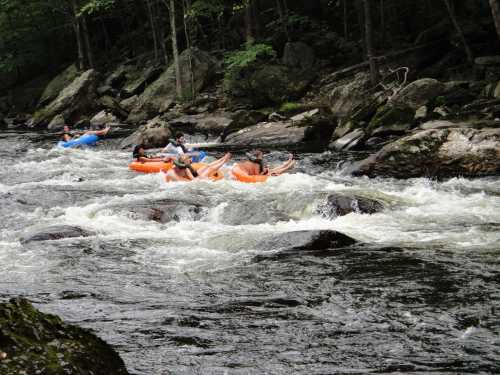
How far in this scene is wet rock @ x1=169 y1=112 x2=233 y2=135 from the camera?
22.4 m

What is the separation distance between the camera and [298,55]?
26750 millimetres

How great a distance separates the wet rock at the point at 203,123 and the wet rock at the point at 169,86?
3813 mm

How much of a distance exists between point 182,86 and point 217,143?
27.2ft

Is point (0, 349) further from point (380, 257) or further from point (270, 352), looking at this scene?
point (380, 257)

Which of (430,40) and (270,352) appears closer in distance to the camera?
(270,352)

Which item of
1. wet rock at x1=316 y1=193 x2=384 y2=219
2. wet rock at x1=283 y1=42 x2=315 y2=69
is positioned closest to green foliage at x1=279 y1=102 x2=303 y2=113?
wet rock at x1=283 y1=42 x2=315 y2=69

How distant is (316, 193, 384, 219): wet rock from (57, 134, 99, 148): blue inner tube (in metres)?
12.9

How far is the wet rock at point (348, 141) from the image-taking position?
1652 cm

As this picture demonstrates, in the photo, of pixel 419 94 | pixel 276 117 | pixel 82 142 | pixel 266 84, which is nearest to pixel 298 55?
pixel 266 84

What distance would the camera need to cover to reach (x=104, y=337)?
5125mm

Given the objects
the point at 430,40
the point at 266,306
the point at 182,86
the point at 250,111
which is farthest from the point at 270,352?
the point at 182,86

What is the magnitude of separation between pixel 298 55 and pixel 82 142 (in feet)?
34.2

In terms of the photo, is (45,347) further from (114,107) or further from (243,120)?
(114,107)

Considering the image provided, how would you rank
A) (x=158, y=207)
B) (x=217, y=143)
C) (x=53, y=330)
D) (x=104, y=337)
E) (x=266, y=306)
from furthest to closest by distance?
1. (x=217, y=143)
2. (x=158, y=207)
3. (x=266, y=306)
4. (x=104, y=337)
5. (x=53, y=330)
